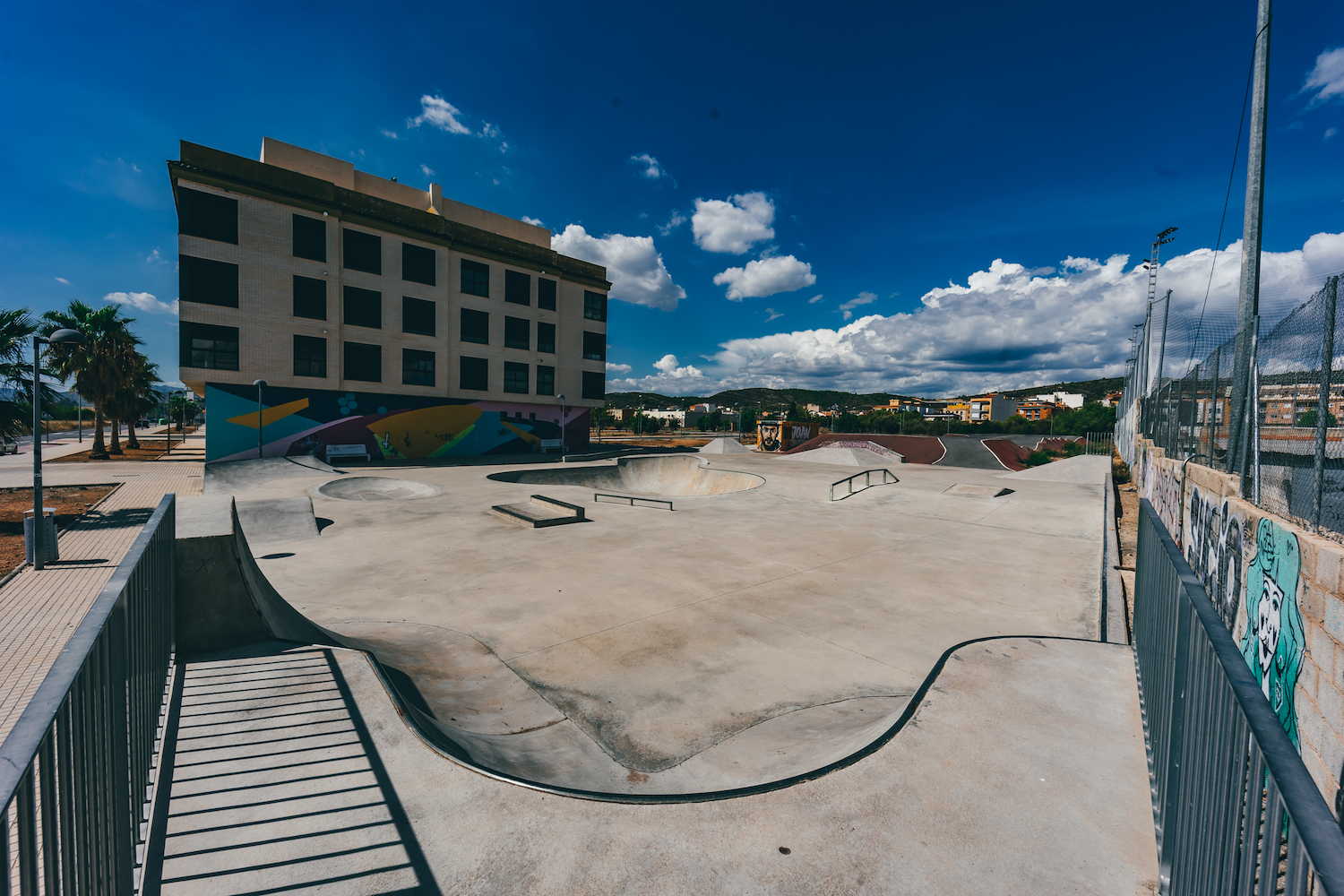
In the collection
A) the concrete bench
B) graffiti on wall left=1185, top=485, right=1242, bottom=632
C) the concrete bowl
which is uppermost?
graffiti on wall left=1185, top=485, right=1242, bottom=632

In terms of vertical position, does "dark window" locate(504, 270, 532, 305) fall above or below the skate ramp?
above

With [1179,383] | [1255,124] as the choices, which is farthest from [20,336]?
[1179,383]

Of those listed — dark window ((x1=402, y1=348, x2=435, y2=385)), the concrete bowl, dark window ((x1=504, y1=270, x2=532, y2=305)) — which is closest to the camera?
the concrete bowl

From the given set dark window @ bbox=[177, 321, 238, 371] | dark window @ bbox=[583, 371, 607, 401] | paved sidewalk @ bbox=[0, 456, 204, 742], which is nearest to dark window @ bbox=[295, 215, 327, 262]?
dark window @ bbox=[177, 321, 238, 371]

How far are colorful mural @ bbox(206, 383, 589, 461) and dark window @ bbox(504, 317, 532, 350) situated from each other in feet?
13.6

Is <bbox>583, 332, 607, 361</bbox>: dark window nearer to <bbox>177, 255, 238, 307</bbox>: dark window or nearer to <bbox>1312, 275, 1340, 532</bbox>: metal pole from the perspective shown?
<bbox>177, 255, 238, 307</bbox>: dark window

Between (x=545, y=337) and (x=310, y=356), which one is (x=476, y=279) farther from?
(x=310, y=356)

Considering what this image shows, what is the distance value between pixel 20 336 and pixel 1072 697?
2251 cm

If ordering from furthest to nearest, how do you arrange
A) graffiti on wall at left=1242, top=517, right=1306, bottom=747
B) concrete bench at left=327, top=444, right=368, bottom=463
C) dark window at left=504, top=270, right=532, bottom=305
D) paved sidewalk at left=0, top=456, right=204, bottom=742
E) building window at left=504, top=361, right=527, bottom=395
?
1. building window at left=504, top=361, right=527, bottom=395
2. dark window at left=504, top=270, right=532, bottom=305
3. concrete bench at left=327, top=444, right=368, bottom=463
4. paved sidewalk at left=0, top=456, right=204, bottom=742
5. graffiti on wall at left=1242, top=517, right=1306, bottom=747

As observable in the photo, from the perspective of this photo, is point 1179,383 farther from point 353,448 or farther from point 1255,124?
point 353,448

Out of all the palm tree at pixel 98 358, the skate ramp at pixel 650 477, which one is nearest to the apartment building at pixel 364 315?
the palm tree at pixel 98 358

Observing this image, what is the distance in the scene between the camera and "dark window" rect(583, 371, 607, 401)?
43.5m

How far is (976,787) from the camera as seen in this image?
3.56 metres

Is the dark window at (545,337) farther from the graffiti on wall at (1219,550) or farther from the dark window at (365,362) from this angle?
the graffiti on wall at (1219,550)
